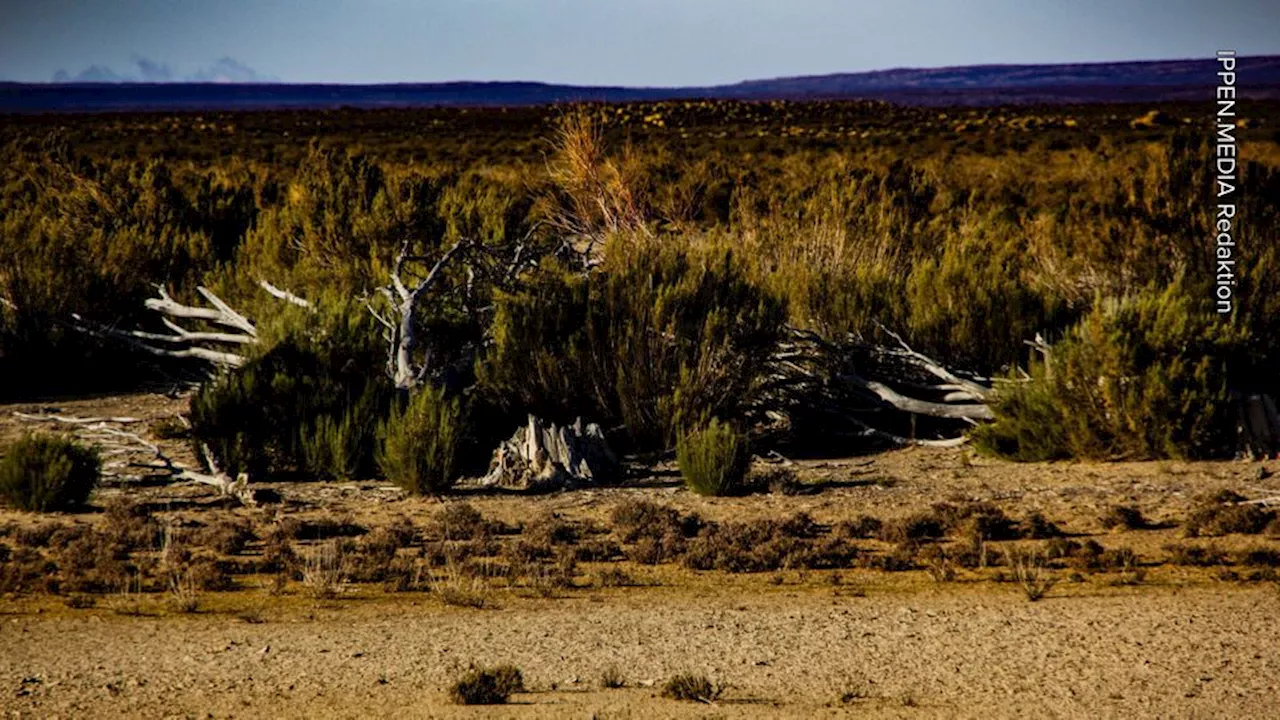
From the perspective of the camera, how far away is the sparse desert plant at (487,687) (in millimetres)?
5059

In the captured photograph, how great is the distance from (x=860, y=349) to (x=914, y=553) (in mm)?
3888

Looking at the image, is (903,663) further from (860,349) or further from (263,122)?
(263,122)

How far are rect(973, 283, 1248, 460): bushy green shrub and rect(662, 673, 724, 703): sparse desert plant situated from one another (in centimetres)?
473

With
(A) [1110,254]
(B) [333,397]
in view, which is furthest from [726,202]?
(B) [333,397]

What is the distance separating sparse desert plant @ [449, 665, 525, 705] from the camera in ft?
16.6

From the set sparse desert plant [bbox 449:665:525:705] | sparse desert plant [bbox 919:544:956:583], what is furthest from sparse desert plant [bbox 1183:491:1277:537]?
sparse desert plant [bbox 449:665:525:705]

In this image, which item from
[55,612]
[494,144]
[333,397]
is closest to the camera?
[55,612]

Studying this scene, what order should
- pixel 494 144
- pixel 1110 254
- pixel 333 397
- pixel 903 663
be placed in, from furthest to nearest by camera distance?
pixel 494 144
pixel 1110 254
pixel 333 397
pixel 903 663

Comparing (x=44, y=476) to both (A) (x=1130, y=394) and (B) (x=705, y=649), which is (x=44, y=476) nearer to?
(B) (x=705, y=649)

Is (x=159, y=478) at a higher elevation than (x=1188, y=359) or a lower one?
lower

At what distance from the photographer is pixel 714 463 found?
859 centimetres

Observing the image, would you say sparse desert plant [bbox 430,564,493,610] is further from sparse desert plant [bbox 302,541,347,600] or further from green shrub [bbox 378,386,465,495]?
green shrub [bbox 378,386,465,495]

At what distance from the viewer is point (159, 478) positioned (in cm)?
898

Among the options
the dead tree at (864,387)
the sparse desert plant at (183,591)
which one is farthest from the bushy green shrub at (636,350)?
the sparse desert plant at (183,591)
